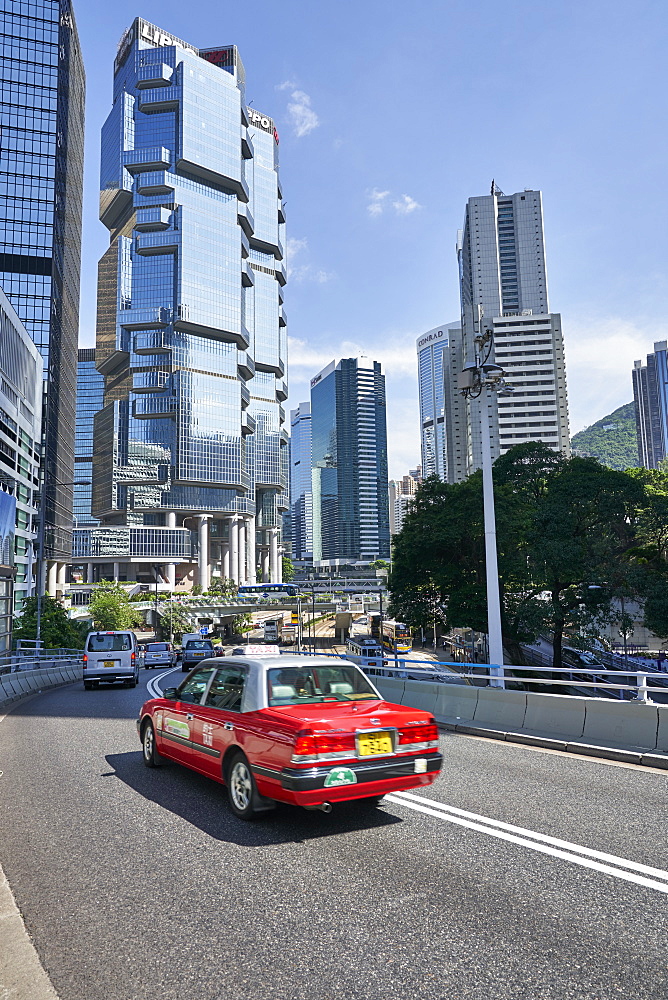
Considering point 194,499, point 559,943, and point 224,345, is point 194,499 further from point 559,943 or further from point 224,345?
point 559,943

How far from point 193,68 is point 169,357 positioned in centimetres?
6545

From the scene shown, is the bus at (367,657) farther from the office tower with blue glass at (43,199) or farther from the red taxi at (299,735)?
the office tower with blue glass at (43,199)

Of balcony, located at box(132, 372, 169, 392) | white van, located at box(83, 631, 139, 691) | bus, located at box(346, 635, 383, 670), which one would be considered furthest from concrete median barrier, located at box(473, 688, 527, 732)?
balcony, located at box(132, 372, 169, 392)

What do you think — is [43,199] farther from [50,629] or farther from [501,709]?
[501,709]

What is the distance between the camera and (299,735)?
6.17 metres

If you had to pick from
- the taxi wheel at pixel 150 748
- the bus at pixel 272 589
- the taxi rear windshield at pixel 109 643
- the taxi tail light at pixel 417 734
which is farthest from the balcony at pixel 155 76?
the taxi tail light at pixel 417 734

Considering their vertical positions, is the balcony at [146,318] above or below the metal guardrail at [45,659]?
above

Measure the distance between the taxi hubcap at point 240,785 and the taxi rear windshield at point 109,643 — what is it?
19.7 metres

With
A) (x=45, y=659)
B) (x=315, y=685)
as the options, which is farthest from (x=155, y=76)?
(x=315, y=685)

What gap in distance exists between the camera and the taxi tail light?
6.73m

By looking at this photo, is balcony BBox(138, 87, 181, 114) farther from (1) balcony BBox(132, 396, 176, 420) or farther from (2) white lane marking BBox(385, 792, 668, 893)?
(2) white lane marking BBox(385, 792, 668, 893)

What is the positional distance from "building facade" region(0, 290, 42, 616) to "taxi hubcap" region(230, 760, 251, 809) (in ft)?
141

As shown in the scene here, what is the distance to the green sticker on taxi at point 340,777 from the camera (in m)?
6.18

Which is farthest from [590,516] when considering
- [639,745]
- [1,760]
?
A: [1,760]
